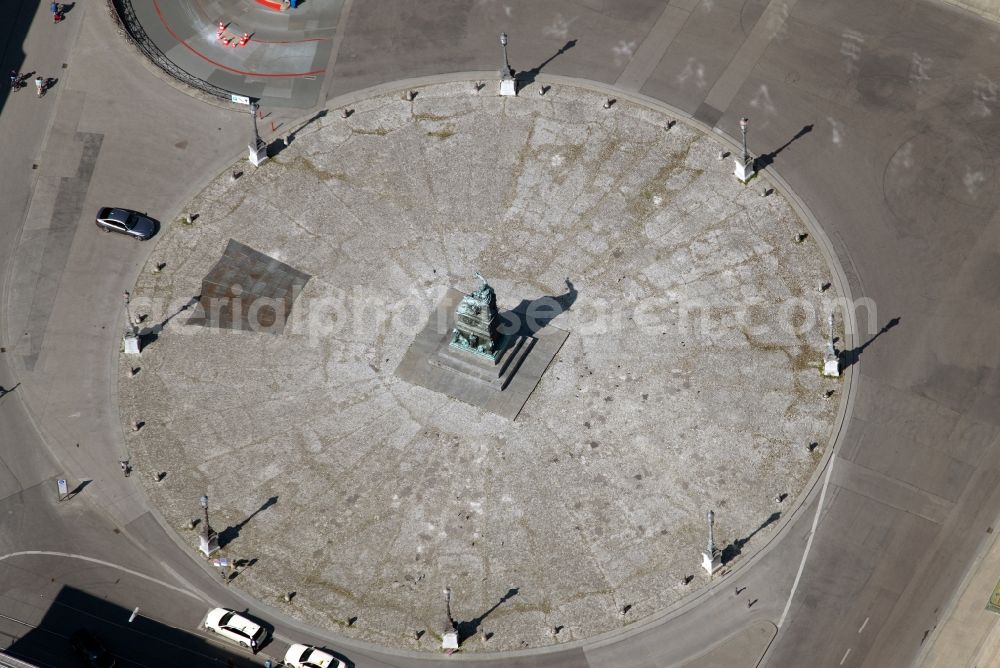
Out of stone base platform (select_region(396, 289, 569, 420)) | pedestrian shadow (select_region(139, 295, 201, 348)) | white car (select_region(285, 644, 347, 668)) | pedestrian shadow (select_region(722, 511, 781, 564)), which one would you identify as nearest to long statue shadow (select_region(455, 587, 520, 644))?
white car (select_region(285, 644, 347, 668))

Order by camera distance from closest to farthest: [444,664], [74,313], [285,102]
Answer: [444,664]
[74,313]
[285,102]

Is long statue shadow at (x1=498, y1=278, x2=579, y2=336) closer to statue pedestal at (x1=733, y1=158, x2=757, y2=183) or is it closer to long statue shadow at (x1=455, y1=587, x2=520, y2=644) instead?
statue pedestal at (x1=733, y1=158, x2=757, y2=183)

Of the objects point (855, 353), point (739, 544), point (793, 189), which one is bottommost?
point (739, 544)

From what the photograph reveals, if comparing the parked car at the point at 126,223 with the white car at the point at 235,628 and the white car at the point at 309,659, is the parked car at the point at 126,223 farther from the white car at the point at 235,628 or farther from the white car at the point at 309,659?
the white car at the point at 309,659

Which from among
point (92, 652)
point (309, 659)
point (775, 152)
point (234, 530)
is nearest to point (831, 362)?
point (775, 152)

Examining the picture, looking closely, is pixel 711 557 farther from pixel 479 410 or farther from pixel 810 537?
pixel 479 410

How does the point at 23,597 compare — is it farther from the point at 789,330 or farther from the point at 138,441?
the point at 789,330

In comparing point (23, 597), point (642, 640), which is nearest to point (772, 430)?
point (642, 640)

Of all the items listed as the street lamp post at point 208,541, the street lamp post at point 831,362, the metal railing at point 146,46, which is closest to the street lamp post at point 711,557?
the street lamp post at point 831,362
